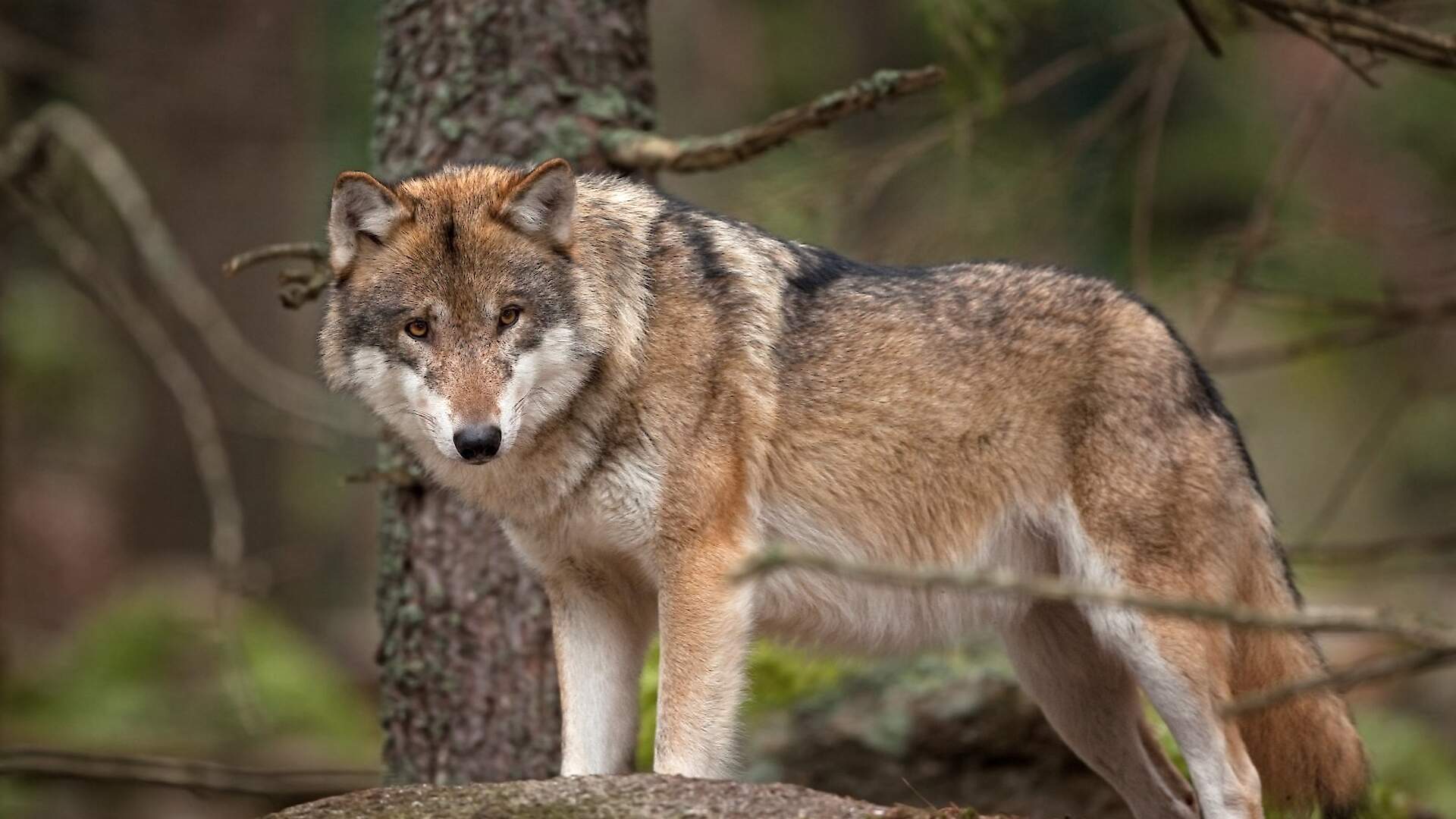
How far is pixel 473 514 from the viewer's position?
6.65 metres

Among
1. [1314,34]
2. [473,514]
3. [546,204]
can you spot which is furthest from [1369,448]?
[546,204]

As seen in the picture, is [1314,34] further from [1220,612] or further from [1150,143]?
[1220,612]

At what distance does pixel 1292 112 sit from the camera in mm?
19594

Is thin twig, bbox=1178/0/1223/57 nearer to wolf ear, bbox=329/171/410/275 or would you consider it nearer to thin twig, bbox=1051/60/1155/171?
thin twig, bbox=1051/60/1155/171

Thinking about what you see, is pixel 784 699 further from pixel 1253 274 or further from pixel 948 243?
pixel 1253 274

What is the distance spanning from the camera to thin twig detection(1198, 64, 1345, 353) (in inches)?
299

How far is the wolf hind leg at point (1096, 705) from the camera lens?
6008 mm

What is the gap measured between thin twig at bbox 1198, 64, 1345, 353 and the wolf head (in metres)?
3.95

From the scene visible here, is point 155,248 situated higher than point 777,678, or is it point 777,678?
point 155,248

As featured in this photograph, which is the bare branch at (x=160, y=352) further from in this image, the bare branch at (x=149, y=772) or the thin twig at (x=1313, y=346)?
the thin twig at (x=1313, y=346)

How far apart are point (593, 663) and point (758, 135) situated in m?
2.22

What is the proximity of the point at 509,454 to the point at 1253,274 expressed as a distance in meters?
5.68

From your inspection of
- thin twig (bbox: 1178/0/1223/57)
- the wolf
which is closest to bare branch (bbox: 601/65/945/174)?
the wolf

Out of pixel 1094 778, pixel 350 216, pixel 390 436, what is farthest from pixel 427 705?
pixel 1094 778
